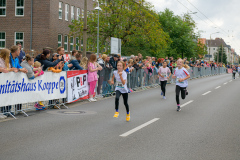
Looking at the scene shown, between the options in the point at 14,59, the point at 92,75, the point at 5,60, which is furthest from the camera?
the point at 92,75

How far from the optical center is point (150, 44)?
38875 millimetres

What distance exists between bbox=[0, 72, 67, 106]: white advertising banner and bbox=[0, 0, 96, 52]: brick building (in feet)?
92.5

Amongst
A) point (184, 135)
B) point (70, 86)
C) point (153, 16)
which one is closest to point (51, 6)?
point (153, 16)

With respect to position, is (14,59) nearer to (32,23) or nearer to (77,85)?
(77,85)

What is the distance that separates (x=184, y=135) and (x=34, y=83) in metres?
5.33

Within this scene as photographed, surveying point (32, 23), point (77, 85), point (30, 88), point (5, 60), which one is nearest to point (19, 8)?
point (32, 23)

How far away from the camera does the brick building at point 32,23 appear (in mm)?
39531

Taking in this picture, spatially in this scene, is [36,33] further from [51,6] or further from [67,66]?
[67,66]

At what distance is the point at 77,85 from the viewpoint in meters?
13.5

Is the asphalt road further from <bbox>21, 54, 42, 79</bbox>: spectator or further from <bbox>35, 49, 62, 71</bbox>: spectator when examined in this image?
<bbox>35, 49, 62, 71</bbox>: spectator

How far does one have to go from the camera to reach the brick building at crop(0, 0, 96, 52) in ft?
130

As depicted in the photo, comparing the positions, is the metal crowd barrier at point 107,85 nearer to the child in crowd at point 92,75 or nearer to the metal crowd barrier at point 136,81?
the metal crowd barrier at point 136,81

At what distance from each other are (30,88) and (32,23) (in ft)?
101

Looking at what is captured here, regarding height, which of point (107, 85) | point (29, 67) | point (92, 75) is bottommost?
point (107, 85)
